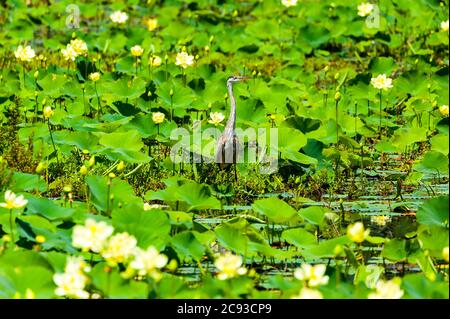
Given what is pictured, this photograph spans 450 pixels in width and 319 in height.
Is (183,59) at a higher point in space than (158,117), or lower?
higher

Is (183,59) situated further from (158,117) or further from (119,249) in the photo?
(119,249)

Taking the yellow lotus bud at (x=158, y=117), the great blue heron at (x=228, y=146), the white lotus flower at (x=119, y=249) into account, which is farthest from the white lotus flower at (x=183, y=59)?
the white lotus flower at (x=119, y=249)

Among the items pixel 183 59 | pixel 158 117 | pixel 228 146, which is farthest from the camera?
Answer: pixel 183 59

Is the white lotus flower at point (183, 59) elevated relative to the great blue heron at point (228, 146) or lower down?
elevated

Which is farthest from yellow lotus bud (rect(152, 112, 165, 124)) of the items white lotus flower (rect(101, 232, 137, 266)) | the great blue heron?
white lotus flower (rect(101, 232, 137, 266))

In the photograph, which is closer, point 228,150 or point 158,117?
point 228,150

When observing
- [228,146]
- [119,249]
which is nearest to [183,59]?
[228,146]

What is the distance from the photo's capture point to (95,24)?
9695 millimetres

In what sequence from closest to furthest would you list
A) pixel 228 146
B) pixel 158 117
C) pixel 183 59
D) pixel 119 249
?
pixel 119 249, pixel 228 146, pixel 158 117, pixel 183 59

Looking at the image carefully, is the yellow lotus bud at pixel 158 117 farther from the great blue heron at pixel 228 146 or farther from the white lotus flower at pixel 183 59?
the white lotus flower at pixel 183 59

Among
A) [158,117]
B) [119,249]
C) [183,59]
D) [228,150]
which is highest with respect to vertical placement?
[183,59]

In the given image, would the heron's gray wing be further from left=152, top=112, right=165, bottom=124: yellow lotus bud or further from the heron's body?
left=152, top=112, right=165, bottom=124: yellow lotus bud

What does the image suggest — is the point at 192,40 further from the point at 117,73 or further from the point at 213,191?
the point at 213,191

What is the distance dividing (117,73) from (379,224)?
2478mm
